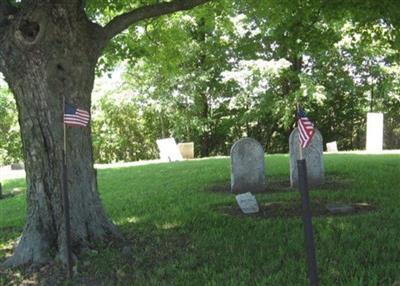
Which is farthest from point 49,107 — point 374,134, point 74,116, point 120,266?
point 374,134

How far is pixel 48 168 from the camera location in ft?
22.3

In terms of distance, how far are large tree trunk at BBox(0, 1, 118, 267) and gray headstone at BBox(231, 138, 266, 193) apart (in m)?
5.16

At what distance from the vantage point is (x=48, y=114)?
267 inches

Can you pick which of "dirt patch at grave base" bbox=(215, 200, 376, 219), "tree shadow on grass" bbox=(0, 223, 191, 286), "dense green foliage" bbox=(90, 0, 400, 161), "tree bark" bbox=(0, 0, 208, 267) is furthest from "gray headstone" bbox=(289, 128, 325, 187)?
"dense green foliage" bbox=(90, 0, 400, 161)

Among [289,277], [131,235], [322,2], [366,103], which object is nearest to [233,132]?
[366,103]

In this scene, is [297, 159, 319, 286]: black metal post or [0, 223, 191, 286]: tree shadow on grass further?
[0, 223, 191, 286]: tree shadow on grass

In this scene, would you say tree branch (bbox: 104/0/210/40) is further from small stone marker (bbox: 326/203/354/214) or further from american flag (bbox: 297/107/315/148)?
small stone marker (bbox: 326/203/354/214)

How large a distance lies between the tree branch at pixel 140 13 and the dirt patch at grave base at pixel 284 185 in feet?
17.1

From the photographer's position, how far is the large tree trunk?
6.71 metres

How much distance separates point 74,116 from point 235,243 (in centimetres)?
257

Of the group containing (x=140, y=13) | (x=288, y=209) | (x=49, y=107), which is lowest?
(x=288, y=209)

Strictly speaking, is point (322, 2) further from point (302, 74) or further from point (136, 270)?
point (302, 74)

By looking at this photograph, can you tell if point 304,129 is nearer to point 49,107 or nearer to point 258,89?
point 49,107

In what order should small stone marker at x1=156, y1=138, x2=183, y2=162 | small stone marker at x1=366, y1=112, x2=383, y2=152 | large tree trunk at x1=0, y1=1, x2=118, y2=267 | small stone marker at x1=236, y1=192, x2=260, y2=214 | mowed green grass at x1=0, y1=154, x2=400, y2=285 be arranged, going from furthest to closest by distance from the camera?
1. small stone marker at x1=366, y1=112, x2=383, y2=152
2. small stone marker at x1=156, y1=138, x2=183, y2=162
3. small stone marker at x1=236, y1=192, x2=260, y2=214
4. large tree trunk at x1=0, y1=1, x2=118, y2=267
5. mowed green grass at x1=0, y1=154, x2=400, y2=285
